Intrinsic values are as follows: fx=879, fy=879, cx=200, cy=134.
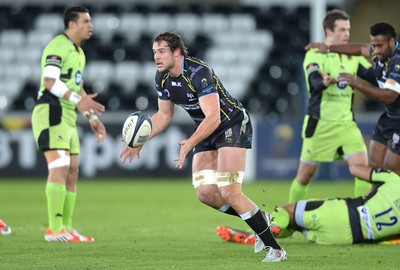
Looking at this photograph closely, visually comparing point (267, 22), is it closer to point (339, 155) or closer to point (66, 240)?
point (339, 155)

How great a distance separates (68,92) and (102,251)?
6.78 feet

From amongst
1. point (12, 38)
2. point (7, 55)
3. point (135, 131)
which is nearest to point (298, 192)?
point (135, 131)

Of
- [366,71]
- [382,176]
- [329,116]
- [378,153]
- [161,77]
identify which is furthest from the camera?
[366,71]

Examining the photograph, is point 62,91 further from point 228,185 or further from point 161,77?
point 228,185

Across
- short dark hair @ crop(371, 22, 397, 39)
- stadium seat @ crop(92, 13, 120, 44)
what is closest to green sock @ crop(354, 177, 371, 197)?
short dark hair @ crop(371, 22, 397, 39)

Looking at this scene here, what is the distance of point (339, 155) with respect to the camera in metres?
11.4

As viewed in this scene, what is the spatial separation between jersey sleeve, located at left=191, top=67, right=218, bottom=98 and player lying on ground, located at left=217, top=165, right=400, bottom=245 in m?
1.66

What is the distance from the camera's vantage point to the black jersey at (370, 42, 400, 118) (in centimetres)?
974

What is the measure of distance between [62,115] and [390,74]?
3782 millimetres

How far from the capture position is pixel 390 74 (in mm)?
9797

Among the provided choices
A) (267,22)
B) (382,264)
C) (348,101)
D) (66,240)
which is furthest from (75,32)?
(267,22)

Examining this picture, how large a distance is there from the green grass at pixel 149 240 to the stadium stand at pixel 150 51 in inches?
232

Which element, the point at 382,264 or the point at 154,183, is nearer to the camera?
the point at 382,264

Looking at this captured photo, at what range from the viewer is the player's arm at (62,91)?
32.4 ft
